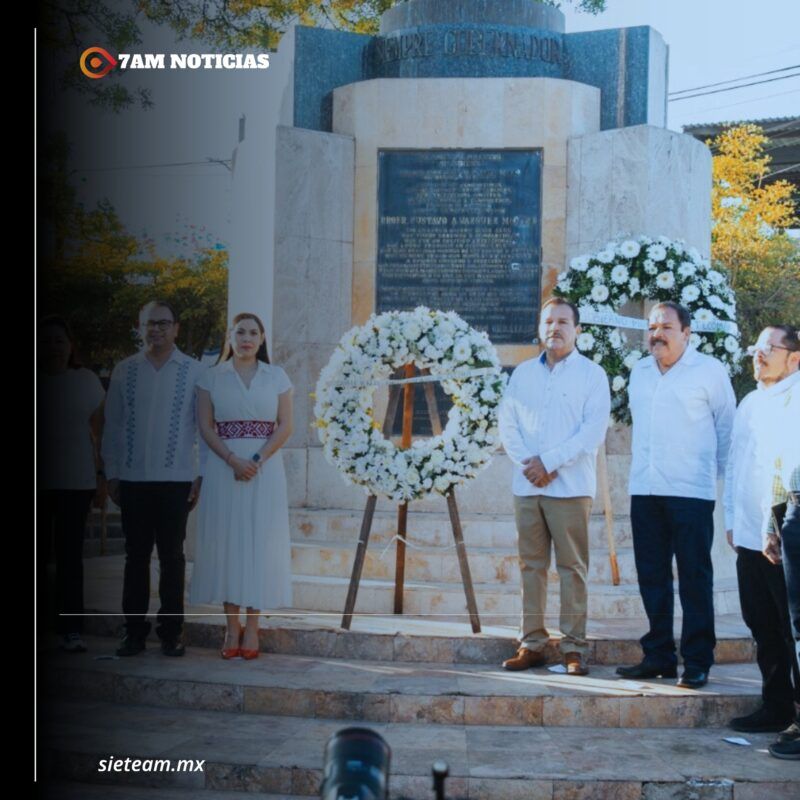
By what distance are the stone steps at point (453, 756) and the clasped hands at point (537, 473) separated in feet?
3.75

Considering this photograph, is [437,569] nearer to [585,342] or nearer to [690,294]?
[585,342]

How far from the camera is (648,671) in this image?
5395 millimetres

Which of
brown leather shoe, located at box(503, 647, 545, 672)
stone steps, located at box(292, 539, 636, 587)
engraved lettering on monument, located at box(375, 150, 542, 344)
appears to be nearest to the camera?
brown leather shoe, located at box(503, 647, 545, 672)

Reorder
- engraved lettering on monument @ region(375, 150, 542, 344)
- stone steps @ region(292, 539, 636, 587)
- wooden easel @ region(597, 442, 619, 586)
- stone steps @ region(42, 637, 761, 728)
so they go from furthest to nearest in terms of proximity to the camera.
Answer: engraved lettering on monument @ region(375, 150, 542, 344) < stone steps @ region(292, 539, 636, 587) < wooden easel @ region(597, 442, 619, 586) < stone steps @ region(42, 637, 761, 728)

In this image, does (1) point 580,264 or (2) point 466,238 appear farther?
(2) point 466,238

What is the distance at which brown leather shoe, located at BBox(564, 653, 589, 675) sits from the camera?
213 inches

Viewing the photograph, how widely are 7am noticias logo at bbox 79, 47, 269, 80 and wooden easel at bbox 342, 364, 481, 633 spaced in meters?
1.77

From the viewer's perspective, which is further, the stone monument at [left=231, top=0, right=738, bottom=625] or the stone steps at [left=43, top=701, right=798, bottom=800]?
the stone monument at [left=231, top=0, right=738, bottom=625]

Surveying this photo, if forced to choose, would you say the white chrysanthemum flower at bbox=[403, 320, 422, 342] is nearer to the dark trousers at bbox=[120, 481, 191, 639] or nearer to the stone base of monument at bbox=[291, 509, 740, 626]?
the stone base of monument at bbox=[291, 509, 740, 626]

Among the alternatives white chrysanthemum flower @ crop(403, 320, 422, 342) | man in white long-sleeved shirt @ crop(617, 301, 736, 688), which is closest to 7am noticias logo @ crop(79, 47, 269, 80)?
white chrysanthemum flower @ crop(403, 320, 422, 342)

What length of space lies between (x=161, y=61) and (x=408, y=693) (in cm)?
279

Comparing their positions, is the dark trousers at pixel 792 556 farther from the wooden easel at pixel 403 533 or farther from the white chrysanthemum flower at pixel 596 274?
the white chrysanthemum flower at pixel 596 274

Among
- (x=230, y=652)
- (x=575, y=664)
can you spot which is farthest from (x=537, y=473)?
(x=230, y=652)

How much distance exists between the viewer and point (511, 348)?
7656 mm
